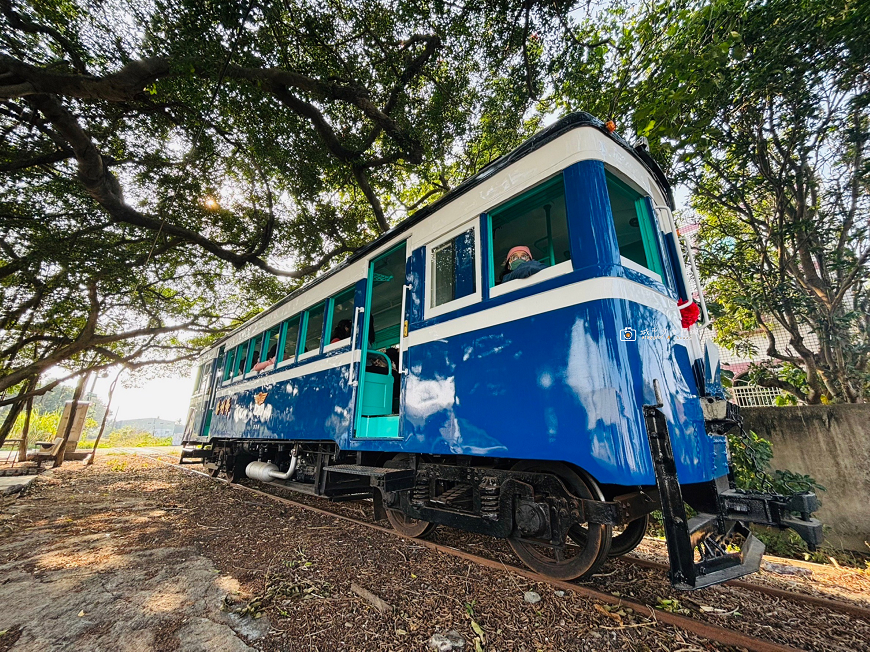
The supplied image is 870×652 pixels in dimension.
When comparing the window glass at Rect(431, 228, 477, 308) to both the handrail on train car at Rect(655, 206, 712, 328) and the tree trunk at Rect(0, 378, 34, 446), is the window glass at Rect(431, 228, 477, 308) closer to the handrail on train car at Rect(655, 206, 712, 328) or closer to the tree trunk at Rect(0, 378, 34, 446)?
the handrail on train car at Rect(655, 206, 712, 328)

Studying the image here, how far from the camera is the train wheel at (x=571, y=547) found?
7.15 ft

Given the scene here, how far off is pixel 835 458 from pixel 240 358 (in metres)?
9.39

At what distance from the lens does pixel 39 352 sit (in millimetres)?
14352

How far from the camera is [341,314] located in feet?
16.7

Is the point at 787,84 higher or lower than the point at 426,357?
higher

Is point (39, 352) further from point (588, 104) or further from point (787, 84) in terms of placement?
point (787, 84)

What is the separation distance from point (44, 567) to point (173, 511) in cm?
231

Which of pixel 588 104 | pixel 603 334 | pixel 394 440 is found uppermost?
pixel 588 104

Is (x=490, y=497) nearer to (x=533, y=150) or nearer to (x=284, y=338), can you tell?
(x=533, y=150)

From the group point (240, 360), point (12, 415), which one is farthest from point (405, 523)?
point (12, 415)

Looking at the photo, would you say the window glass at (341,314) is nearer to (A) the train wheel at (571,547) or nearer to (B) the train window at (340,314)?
(B) the train window at (340,314)

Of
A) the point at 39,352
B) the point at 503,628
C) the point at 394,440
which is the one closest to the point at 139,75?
the point at 394,440

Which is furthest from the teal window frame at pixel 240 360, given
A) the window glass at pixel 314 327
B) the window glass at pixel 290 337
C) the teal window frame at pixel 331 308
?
the teal window frame at pixel 331 308

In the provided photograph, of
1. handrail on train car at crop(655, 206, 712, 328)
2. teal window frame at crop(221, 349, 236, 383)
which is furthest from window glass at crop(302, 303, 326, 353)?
handrail on train car at crop(655, 206, 712, 328)
